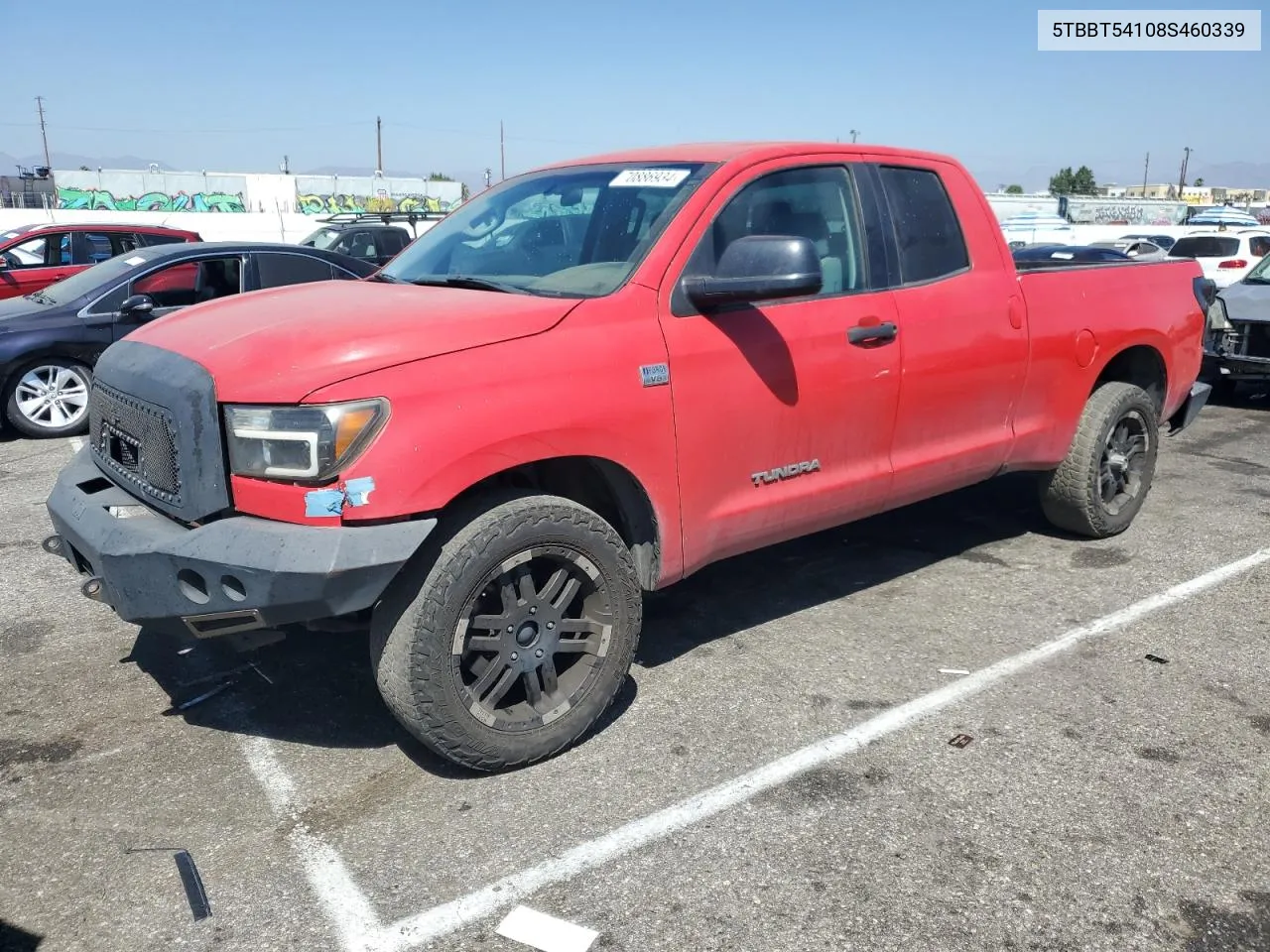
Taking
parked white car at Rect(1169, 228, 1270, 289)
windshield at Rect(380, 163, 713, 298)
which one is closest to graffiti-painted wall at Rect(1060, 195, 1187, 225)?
parked white car at Rect(1169, 228, 1270, 289)

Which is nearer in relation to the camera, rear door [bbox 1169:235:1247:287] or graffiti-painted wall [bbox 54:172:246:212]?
rear door [bbox 1169:235:1247:287]

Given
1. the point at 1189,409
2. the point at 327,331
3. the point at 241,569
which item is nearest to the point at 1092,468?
the point at 1189,409

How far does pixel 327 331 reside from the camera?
307cm

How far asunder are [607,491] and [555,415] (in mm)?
499

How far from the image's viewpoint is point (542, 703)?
3.30 metres

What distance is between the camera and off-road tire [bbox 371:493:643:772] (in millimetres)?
2947

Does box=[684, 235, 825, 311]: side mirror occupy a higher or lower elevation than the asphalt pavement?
higher

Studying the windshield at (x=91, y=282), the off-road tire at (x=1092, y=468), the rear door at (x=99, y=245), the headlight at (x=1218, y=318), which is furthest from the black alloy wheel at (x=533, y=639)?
the rear door at (x=99, y=245)

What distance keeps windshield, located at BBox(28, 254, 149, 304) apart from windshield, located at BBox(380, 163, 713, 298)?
5.37 m

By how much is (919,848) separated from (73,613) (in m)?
3.66

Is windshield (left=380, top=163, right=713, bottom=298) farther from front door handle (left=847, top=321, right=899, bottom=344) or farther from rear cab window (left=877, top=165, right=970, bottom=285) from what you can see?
rear cab window (left=877, top=165, right=970, bottom=285)

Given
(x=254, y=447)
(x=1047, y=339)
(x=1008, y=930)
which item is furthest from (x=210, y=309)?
(x=1047, y=339)

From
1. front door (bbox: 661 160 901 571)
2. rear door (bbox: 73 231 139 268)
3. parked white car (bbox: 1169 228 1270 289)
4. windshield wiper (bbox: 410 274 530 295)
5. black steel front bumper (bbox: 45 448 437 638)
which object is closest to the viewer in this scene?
black steel front bumper (bbox: 45 448 437 638)

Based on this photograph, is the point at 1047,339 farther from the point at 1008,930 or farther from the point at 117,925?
the point at 117,925
